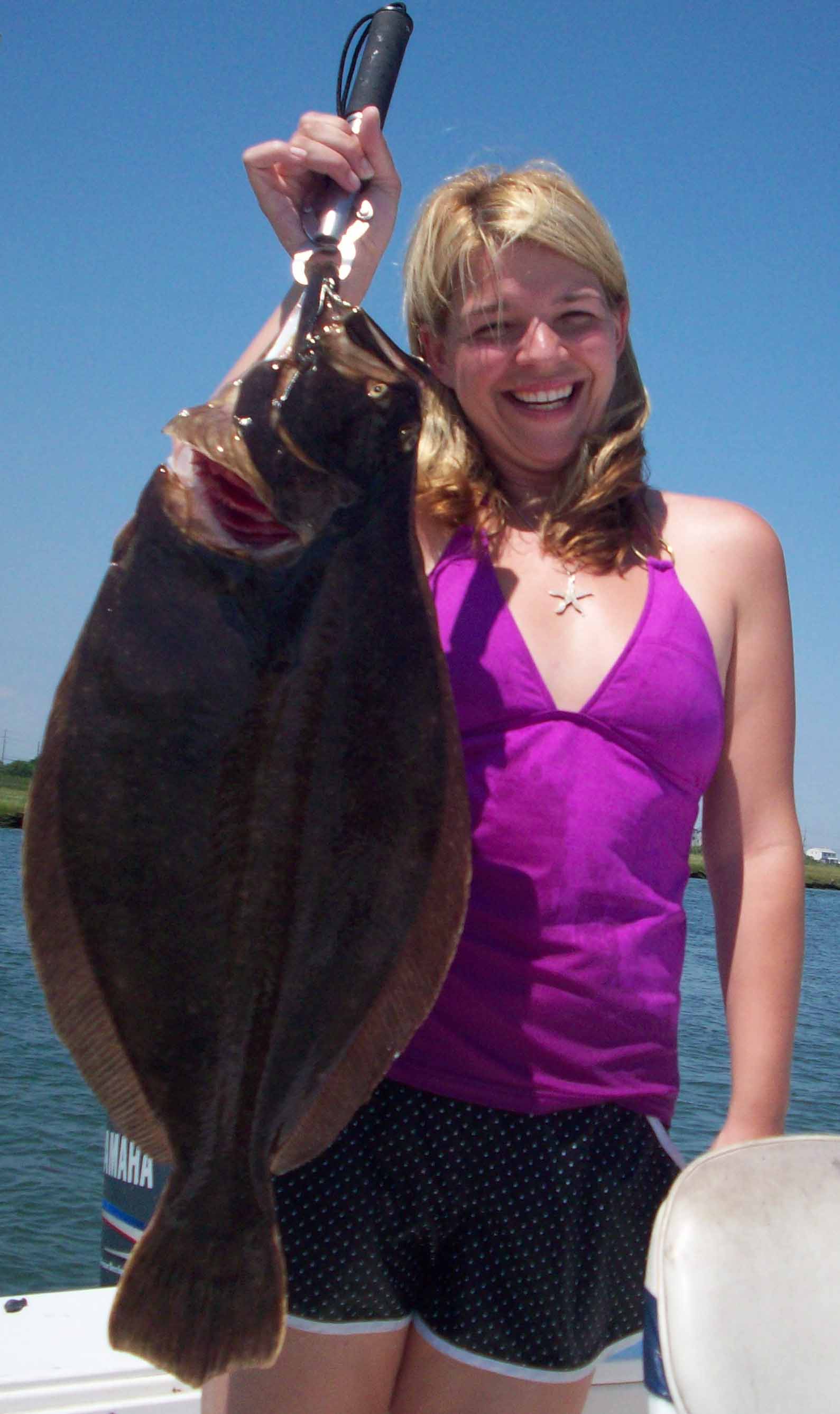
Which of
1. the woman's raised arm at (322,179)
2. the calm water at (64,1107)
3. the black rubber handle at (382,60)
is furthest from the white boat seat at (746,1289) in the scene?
the calm water at (64,1107)

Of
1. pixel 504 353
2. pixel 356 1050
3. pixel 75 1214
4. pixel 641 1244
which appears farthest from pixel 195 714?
pixel 75 1214

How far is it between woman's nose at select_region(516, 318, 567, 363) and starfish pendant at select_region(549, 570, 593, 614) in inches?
17.6

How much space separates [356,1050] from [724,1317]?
0.65 metres

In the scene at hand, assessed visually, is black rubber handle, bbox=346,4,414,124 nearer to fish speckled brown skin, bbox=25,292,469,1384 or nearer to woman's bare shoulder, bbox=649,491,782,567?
fish speckled brown skin, bbox=25,292,469,1384

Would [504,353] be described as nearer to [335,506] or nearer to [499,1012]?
[335,506]

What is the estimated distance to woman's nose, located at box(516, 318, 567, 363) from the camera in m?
2.34

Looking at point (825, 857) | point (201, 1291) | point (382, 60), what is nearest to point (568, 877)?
point (201, 1291)

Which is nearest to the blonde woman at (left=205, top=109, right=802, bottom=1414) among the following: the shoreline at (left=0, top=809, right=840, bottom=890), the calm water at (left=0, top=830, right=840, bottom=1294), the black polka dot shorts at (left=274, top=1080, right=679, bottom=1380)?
the black polka dot shorts at (left=274, top=1080, right=679, bottom=1380)

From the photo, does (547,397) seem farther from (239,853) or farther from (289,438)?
(239,853)

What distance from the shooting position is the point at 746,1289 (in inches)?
68.2

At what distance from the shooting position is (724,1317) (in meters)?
1.71

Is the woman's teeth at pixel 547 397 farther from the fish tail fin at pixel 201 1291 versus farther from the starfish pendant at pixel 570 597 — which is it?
the fish tail fin at pixel 201 1291

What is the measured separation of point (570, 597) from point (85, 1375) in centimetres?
228

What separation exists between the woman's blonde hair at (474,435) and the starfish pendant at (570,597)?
0.22 feet
